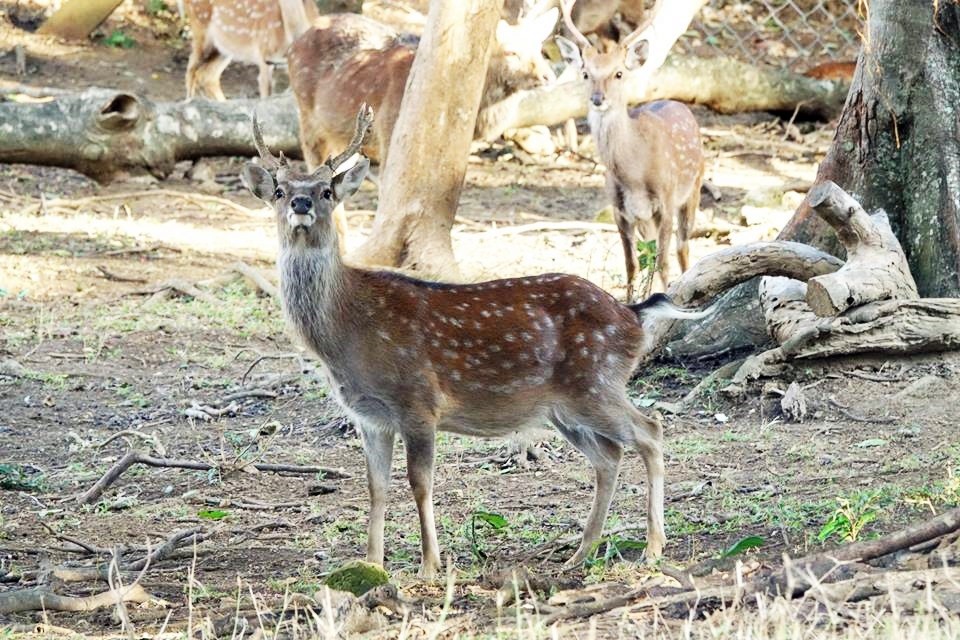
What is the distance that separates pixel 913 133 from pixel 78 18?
36.7 feet

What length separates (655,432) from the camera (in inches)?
243

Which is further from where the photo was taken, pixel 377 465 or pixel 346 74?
pixel 346 74

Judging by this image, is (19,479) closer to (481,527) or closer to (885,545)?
(481,527)

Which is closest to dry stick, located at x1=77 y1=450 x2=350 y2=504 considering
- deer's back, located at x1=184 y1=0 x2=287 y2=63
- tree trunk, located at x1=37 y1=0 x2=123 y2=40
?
deer's back, located at x1=184 y1=0 x2=287 y2=63

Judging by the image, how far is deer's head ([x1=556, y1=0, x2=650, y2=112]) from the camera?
34.5ft

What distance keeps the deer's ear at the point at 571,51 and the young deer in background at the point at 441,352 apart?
196 inches

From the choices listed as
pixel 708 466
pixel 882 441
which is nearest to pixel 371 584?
pixel 708 466

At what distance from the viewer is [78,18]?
1666cm

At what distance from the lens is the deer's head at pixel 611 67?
10523 mm

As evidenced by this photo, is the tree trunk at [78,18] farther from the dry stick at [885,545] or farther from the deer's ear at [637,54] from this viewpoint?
the dry stick at [885,545]

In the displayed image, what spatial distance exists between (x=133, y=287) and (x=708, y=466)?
5.38 m

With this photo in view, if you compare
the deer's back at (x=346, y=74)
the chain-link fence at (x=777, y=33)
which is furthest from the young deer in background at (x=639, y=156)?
the chain-link fence at (x=777, y=33)

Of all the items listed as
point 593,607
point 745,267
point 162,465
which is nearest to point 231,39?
point 745,267

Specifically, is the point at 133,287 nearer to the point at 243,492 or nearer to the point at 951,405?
the point at 243,492
